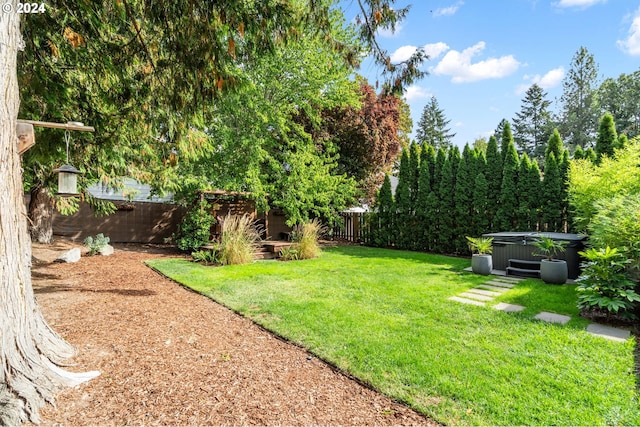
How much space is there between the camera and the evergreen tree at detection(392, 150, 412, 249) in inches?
395

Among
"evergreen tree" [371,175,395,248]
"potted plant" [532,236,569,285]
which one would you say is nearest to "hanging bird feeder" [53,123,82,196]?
"potted plant" [532,236,569,285]

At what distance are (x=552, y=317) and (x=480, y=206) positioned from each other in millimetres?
5527

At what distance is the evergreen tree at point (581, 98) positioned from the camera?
83.5 ft

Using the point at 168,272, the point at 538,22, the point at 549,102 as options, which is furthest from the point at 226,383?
the point at 549,102

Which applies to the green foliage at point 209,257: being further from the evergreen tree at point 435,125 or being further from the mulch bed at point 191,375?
the evergreen tree at point 435,125

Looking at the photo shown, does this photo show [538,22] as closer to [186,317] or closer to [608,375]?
[608,375]

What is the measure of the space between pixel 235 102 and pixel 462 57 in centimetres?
574

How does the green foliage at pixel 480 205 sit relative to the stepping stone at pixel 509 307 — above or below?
above

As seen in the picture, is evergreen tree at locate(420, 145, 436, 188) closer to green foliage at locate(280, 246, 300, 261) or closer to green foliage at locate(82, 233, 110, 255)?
green foliage at locate(280, 246, 300, 261)

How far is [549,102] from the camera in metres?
31.3

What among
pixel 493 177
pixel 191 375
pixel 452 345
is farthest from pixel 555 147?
pixel 191 375

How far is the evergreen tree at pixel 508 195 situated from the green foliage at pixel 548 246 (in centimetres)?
247

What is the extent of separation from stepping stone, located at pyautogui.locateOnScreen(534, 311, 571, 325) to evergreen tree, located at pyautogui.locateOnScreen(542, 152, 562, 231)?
4.88 m

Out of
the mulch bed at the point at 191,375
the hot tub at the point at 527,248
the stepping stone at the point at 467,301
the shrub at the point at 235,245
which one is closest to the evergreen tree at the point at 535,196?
the hot tub at the point at 527,248
